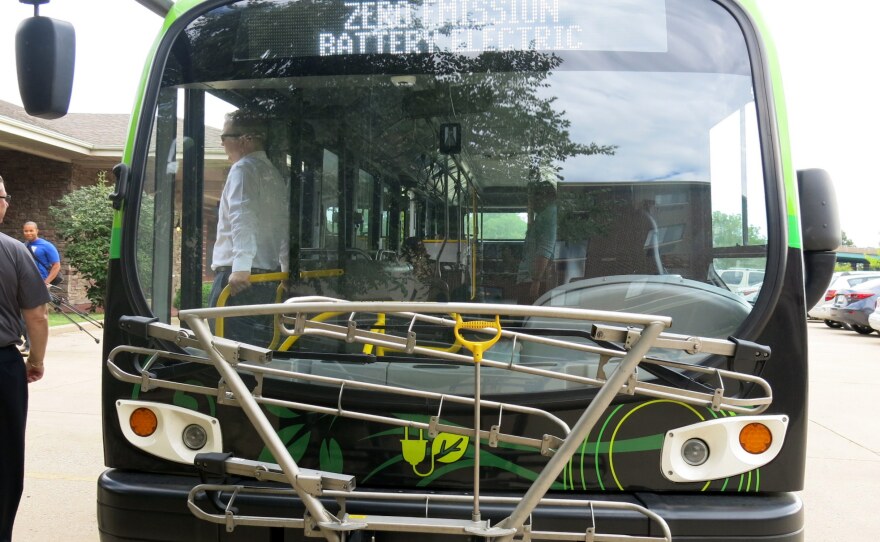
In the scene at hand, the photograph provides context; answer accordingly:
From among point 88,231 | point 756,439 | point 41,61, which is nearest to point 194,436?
point 41,61

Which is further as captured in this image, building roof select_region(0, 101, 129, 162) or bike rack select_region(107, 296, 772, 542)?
building roof select_region(0, 101, 129, 162)

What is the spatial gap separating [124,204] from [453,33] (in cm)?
143

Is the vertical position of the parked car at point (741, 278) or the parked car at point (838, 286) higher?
the parked car at point (741, 278)

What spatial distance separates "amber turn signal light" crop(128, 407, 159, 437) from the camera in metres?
2.84

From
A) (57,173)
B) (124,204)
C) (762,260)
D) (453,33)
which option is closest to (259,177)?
(124,204)

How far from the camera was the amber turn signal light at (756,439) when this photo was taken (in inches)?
102

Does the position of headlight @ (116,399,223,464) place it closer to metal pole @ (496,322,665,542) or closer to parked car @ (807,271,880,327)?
metal pole @ (496,322,665,542)

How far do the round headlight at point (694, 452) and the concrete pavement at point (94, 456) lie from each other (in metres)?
2.58

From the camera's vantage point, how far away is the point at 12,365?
11.4 ft

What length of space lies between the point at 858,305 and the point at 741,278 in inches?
726

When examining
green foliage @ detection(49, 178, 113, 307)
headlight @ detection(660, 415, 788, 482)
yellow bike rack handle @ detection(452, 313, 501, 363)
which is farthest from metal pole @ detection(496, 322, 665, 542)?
green foliage @ detection(49, 178, 113, 307)

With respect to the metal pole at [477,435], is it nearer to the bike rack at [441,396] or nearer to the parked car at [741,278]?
the bike rack at [441,396]

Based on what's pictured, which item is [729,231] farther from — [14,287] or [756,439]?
[14,287]

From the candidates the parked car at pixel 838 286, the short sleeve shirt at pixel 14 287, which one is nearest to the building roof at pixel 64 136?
the short sleeve shirt at pixel 14 287
